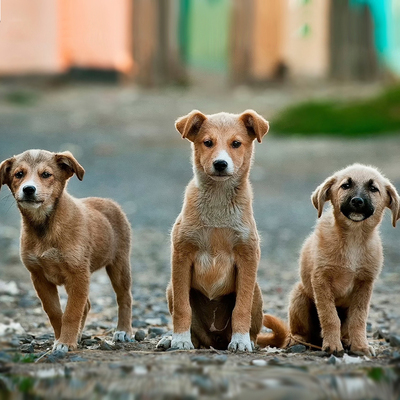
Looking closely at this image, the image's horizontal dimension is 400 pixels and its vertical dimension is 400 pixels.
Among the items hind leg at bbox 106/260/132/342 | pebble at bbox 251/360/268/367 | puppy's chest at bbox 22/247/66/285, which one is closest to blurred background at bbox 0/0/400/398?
hind leg at bbox 106/260/132/342

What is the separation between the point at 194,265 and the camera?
5.41 metres

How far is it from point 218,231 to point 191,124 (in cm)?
76

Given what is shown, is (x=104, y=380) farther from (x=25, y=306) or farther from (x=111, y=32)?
(x=111, y=32)

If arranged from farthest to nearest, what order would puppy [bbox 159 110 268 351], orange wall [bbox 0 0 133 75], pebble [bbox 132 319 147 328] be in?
orange wall [bbox 0 0 133 75], pebble [bbox 132 319 147 328], puppy [bbox 159 110 268 351]

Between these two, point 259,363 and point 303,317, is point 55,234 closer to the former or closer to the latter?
point 259,363

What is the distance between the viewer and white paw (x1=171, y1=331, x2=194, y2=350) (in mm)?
5250

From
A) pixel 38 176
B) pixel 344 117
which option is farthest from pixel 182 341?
pixel 344 117

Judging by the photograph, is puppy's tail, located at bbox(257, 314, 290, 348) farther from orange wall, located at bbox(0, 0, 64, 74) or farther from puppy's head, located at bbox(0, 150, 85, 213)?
orange wall, located at bbox(0, 0, 64, 74)

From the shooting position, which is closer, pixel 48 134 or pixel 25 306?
pixel 25 306

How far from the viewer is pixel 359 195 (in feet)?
17.3

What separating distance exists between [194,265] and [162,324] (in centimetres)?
165

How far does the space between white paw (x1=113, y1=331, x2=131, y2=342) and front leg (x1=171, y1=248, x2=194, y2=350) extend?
0.71 metres

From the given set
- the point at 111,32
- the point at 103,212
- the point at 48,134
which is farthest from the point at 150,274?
the point at 111,32

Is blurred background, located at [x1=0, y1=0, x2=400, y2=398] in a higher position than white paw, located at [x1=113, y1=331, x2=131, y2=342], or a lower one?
higher
